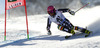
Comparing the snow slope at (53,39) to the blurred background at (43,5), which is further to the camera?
the blurred background at (43,5)

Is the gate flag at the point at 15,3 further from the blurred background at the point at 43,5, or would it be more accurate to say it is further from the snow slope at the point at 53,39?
the blurred background at the point at 43,5

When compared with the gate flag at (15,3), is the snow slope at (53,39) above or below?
below

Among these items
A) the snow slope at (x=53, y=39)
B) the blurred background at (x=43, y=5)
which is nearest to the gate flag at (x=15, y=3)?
the snow slope at (x=53, y=39)

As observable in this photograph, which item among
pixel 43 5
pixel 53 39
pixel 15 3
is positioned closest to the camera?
pixel 15 3

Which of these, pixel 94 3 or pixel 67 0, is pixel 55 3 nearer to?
pixel 67 0

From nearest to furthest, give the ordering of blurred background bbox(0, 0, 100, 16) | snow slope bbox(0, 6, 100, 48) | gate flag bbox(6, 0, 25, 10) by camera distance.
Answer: snow slope bbox(0, 6, 100, 48), gate flag bbox(6, 0, 25, 10), blurred background bbox(0, 0, 100, 16)

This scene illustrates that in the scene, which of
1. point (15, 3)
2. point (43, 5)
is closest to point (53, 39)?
point (15, 3)

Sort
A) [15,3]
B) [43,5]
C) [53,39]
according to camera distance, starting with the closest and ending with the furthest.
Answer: [15,3]
[53,39]
[43,5]

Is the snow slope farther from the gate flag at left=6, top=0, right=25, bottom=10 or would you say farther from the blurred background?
the blurred background

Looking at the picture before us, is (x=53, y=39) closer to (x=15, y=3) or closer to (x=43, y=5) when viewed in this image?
(x=15, y=3)

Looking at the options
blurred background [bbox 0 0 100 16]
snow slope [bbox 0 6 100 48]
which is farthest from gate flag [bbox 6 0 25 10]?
blurred background [bbox 0 0 100 16]

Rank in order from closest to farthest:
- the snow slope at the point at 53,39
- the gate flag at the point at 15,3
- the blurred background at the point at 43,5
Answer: the snow slope at the point at 53,39
the gate flag at the point at 15,3
the blurred background at the point at 43,5

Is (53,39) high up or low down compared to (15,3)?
down

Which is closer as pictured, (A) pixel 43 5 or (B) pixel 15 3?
(B) pixel 15 3
